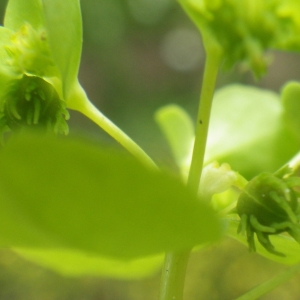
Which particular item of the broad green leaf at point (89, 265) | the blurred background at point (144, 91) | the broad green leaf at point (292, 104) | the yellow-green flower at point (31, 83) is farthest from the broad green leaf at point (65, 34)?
the blurred background at point (144, 91)

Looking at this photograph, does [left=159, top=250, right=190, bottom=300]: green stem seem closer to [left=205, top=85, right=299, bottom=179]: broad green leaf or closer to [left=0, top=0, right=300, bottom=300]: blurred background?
[left=205, top=85, right=299, bottom=179]: broad green leaf

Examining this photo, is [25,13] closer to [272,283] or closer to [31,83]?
[31,83]

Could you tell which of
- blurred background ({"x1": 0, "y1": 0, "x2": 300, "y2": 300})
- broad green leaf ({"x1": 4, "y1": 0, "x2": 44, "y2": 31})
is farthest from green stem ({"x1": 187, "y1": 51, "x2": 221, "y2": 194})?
blurred background ({"x1": 0, "y1": 0, "x2": 300, "y2": 300})

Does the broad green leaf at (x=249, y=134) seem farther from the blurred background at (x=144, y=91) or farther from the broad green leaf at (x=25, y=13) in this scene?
the blurred background at (x=144, y=91)

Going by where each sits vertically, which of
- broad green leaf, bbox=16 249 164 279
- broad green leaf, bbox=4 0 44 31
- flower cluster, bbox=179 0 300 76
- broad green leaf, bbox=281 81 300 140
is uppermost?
flower cluster, bbox=179 0 300 76

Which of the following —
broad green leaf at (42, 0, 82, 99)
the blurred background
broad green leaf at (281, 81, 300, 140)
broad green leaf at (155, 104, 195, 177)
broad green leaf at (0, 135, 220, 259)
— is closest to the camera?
broad green leaf at (0, 135, 220, 259)

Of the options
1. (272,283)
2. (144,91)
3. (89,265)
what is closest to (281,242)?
(272,283)
